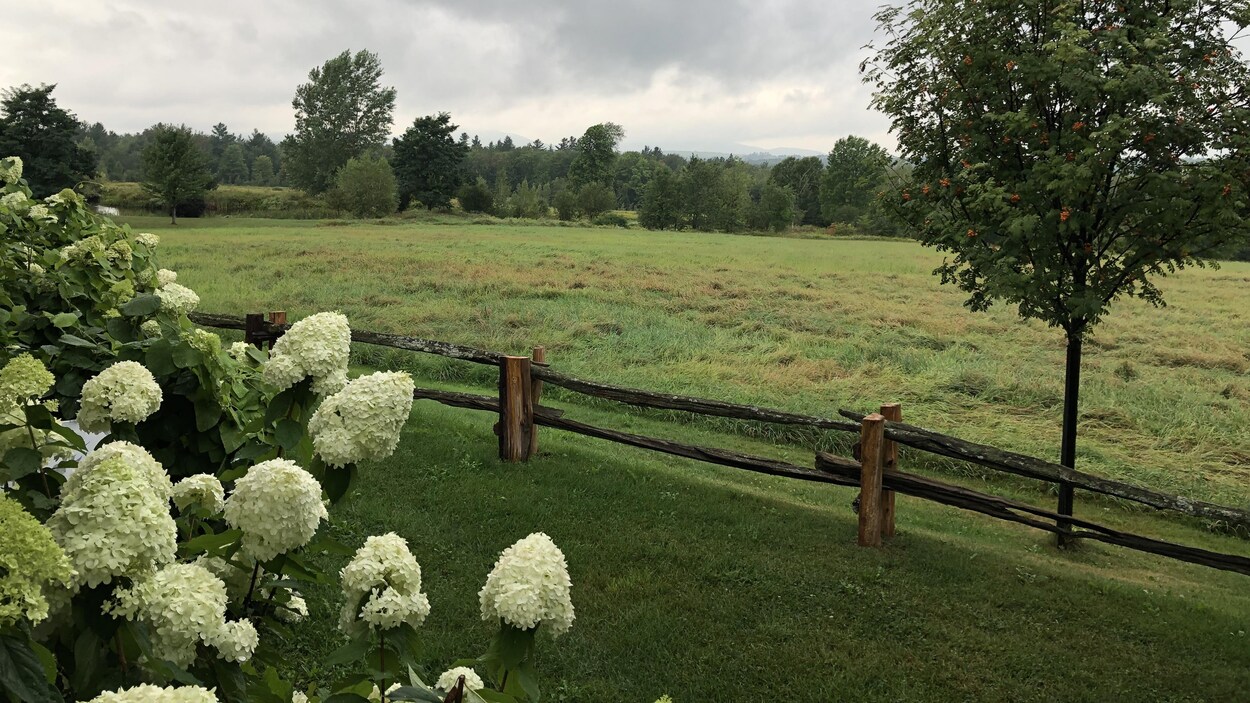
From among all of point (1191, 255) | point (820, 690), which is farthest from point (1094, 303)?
point (820, 690)

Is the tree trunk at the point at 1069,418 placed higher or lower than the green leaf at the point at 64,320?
lower

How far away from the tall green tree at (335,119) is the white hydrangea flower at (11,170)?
48.9 metres

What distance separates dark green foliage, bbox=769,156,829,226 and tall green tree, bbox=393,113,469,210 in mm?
32202

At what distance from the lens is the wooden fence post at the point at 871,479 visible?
20.5 ft

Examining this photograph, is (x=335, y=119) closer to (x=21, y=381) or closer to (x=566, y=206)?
(x=566, y=206)

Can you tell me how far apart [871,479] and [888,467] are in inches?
10.5

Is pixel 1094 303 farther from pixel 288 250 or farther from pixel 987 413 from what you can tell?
pixel 288 250

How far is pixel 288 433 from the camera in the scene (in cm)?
196

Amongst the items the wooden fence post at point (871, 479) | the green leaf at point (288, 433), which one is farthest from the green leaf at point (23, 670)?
the wooden fence post at point (871, 479)

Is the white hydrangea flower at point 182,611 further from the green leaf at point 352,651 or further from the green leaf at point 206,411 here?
the green leaf at point 206,411

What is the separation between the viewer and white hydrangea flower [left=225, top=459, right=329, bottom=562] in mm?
1513

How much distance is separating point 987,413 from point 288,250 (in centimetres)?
→ 2141

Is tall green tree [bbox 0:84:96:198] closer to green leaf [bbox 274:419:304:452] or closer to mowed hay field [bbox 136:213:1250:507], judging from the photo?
mowed hay field [bbox 136:213:1250:507]

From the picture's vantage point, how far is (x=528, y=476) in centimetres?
753
